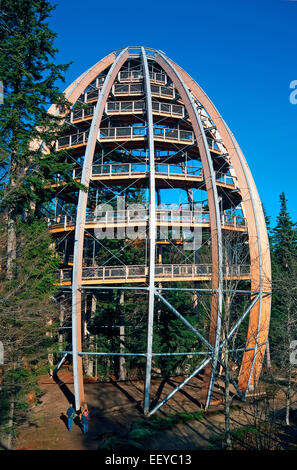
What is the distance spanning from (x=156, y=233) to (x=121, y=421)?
35.5ft

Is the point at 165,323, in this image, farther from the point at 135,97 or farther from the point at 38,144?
the point at 135,97

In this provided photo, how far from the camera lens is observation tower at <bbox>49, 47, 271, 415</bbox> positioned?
1512cm

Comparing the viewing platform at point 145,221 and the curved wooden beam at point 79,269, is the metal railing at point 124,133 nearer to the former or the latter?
the curved wooden beam at point 79,269

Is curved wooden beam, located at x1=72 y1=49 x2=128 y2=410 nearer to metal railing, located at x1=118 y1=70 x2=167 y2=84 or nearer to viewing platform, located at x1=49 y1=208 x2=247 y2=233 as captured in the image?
viewing platform, located at x1=49 y1=208 x2=247 y2=233

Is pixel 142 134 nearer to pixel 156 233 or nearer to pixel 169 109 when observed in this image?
pixel 169 109

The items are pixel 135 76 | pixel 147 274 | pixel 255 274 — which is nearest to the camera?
pixel 147 274

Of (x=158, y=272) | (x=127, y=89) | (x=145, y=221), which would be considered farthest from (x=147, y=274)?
(x=127, y=89)

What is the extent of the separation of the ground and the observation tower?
919mm

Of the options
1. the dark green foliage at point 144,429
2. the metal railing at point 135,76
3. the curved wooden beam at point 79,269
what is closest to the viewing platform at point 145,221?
the curved wooden beam at point 79,269

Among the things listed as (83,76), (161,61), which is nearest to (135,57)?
(161,61)

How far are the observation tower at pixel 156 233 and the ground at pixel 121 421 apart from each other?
0.92 meters

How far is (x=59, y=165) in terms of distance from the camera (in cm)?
1455

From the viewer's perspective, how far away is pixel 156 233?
65.3ft

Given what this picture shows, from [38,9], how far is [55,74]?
321 centimetres
